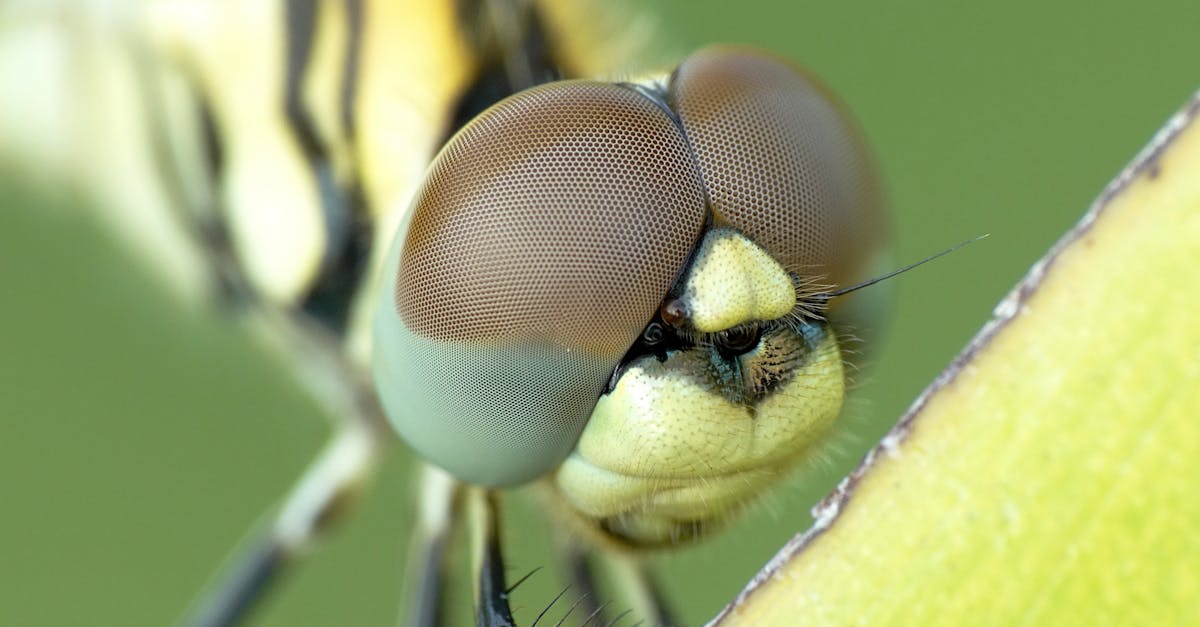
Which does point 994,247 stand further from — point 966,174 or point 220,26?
point 220,26

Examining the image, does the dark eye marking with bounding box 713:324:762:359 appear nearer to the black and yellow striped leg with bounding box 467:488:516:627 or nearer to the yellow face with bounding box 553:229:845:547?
the yellow face with bounding box 553:229:845:547

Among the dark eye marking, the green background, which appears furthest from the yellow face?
the green background

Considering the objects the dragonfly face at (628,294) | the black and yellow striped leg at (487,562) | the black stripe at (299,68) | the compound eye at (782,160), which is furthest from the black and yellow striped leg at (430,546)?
the compound eye at (782,160)

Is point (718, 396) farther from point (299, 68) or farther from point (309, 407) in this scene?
point (309, 407)

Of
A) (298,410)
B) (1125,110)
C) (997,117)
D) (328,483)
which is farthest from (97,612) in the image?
(1125,110)

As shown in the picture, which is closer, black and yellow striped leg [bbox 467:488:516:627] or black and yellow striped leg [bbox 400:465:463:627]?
black and yellow striped leg [bbox 467:488:516:627]

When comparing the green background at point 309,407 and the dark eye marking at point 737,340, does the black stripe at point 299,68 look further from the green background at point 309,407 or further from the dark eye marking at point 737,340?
the green background at point 309,407
